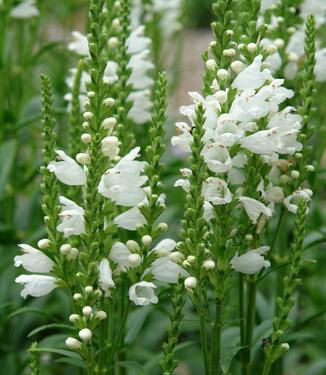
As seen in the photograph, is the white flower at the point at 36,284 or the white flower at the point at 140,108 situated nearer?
the white flower at the point at 36,284

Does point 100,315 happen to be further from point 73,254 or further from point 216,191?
point 216,191

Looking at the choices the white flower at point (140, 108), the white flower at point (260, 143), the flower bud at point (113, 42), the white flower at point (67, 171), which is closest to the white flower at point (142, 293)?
the white flower at point (67, 171)

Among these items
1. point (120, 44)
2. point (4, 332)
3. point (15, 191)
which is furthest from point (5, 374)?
point (120, 44)

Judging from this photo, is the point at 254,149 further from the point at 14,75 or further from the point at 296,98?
the point at 14,75

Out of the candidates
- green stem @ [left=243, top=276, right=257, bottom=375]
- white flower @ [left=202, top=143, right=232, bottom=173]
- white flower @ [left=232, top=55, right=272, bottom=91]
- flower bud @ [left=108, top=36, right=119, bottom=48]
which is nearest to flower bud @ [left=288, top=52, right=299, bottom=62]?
flower bud @ [left=108, top=36, right=119, bottom=48]

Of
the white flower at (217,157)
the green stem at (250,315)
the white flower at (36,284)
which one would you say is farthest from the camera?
the green stem at (250,315)

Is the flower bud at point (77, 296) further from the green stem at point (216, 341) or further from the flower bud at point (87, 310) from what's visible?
the green stem at point (216, 341)
